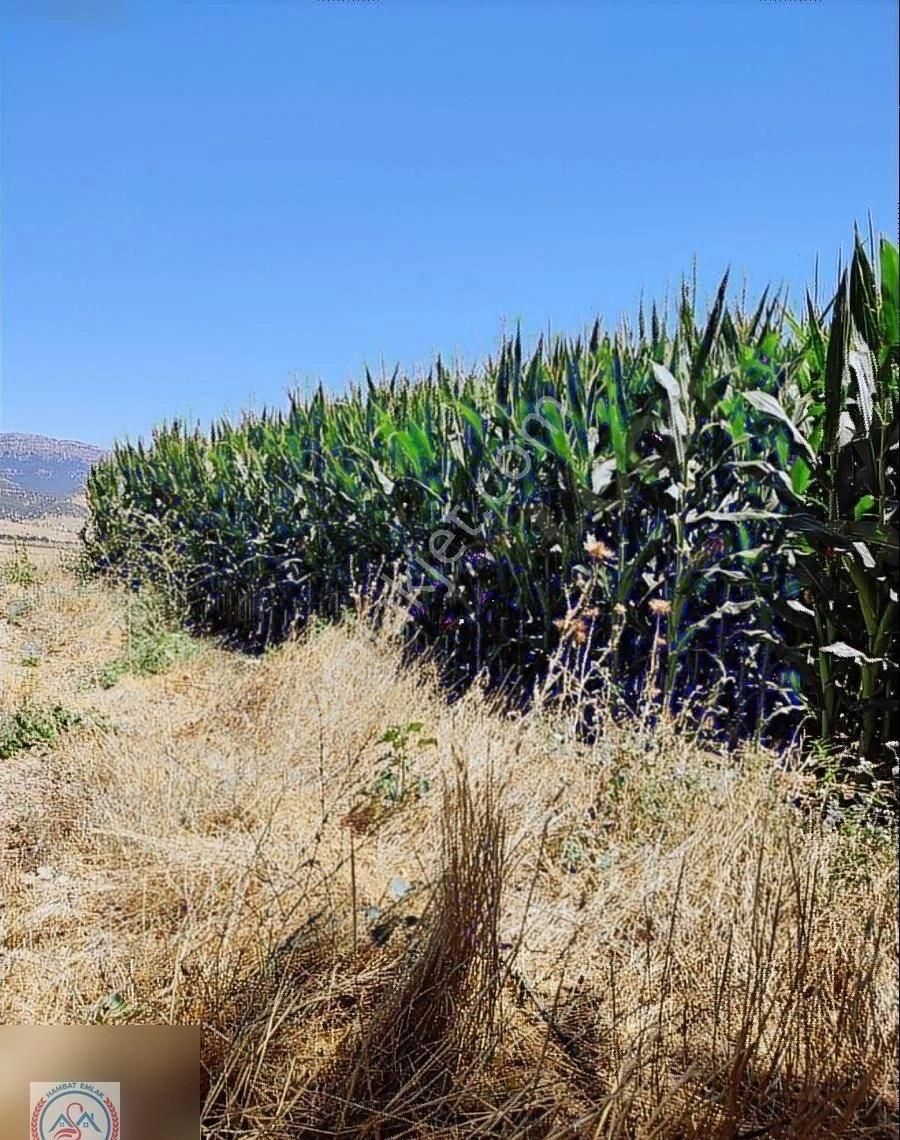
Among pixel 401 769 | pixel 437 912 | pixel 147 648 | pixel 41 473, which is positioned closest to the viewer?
pixel 437 912

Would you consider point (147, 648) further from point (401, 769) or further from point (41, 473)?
point (401, 769)

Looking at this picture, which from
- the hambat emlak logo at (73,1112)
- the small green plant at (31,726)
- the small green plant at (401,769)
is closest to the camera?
the hambat emlak logo at (73,1112)

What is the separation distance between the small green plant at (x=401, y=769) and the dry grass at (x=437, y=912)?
0.01 meters

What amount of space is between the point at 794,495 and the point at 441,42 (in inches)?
28.3

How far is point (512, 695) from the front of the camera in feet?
4.35

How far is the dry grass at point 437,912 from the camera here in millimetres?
782

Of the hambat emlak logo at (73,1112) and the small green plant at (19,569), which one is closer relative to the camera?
the hambat emlak logo at (73,1112)

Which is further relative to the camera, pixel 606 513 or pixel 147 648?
pixel 147 648

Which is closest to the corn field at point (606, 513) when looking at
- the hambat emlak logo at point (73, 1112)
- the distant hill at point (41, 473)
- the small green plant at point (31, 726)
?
the distant hill at point (41, 473)

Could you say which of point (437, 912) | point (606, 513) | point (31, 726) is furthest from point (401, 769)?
point (31, 726)

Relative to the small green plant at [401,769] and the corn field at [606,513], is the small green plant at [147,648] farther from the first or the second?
the small green plant at [401,769]

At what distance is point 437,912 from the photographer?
3.38 ft

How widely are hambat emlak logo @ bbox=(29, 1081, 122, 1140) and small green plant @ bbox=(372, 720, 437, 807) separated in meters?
0.50

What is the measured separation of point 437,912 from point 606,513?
606 mm
